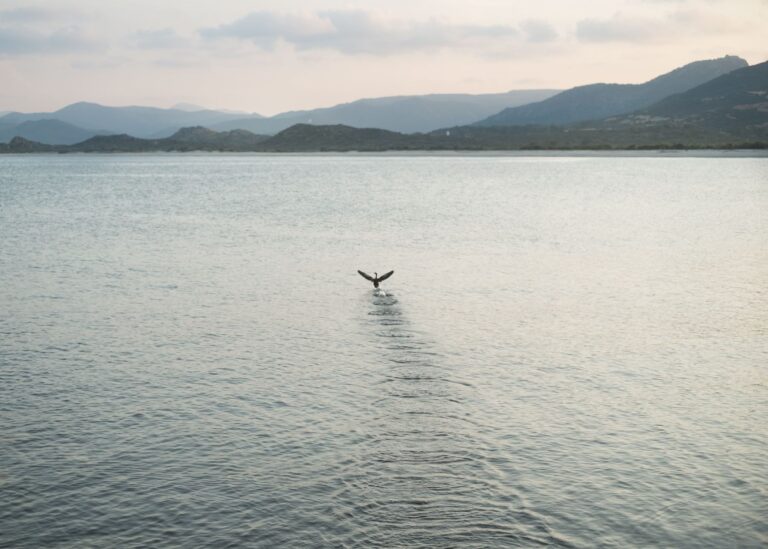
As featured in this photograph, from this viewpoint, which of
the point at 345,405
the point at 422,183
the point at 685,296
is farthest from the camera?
the point at 422,183

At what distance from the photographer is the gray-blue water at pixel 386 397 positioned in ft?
58.7

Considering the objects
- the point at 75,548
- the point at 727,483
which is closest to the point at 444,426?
the point at 727,483

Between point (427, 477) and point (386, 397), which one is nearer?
point (427, 477)

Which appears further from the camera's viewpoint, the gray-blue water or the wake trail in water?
the gray-blue water

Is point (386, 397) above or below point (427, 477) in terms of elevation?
above

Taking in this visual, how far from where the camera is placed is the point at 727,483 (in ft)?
63.9

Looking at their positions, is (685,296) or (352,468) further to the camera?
(685,296)

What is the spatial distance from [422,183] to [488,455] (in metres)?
134

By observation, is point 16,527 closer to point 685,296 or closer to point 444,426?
point 444,426

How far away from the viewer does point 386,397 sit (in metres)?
26.1

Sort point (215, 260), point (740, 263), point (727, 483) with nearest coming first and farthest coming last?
point (727, 483), point (740, 263), point (215, 260)

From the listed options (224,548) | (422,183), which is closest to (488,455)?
(224,548)

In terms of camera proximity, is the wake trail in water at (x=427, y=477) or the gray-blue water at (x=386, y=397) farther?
the gray-blue water at (x=386, y=397)

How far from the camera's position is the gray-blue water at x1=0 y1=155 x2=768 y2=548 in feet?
58.7
